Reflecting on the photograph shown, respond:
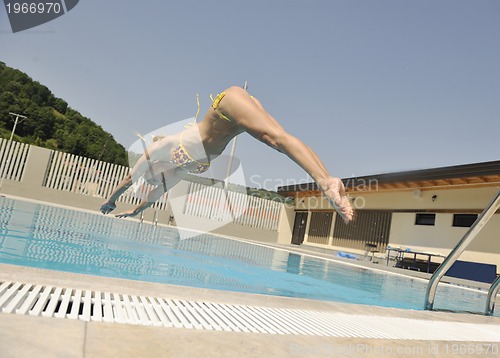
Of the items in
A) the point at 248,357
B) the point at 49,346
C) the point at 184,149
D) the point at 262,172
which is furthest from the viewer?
the point at 262,172

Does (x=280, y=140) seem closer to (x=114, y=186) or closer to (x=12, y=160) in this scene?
(x=114, y=186)

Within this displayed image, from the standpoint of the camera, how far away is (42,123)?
40.8 m

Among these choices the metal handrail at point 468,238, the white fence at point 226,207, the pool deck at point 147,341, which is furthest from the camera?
the white fence at point 226,207

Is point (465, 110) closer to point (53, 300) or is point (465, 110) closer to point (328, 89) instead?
point (328, 89)

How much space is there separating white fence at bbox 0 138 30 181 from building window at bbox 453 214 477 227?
48.1 feet

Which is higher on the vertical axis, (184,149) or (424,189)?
(424,189)

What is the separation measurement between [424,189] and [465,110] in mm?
2631

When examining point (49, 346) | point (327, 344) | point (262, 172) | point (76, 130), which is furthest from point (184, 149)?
point (76, 130)

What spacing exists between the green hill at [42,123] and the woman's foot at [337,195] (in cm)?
3826

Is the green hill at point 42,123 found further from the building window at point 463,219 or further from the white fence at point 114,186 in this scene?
the building window at point 463,219

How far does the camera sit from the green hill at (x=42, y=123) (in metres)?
39.6

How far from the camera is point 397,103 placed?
9914 mm

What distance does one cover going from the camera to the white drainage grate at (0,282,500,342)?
1041 millimetres

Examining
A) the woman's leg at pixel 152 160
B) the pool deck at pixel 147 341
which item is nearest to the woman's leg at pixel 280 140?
the pool deck at pixel 147 341
